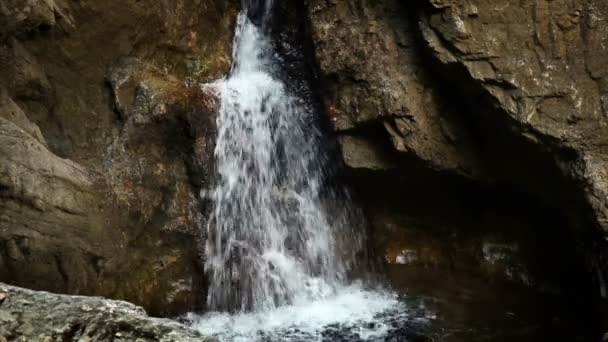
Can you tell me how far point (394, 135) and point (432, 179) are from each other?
95 centimetres

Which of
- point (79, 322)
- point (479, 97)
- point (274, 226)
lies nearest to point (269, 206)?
point (274, 226)

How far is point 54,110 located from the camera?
7.27m

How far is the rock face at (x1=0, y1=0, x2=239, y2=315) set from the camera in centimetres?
606

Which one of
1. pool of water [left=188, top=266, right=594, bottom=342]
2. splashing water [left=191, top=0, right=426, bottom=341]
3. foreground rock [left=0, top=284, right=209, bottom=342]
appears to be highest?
splashing water [left=191, top=0, right=426, bottom=341]

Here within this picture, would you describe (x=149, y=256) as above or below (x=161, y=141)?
below

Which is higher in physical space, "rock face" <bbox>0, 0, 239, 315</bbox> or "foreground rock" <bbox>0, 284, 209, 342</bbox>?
"rock face" <bbox>0, 0, 239, 315</bbox>

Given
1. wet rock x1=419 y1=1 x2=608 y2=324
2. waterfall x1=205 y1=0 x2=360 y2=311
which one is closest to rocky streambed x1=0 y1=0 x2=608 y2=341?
wet rock x1=419 y1=1 x2=608 y2=324

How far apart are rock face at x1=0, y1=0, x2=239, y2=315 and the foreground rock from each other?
2.29 m

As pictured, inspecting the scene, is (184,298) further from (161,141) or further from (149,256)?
(161,141)

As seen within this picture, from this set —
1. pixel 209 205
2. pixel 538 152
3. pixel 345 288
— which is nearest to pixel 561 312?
pixel 538 152

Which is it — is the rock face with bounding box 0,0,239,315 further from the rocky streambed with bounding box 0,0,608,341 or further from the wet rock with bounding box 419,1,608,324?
the wet rock with bounding box 419,1,608,324

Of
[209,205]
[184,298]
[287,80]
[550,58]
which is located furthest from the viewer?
[287,80]

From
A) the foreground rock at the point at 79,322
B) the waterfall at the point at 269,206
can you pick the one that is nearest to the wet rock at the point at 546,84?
the waterfall at the point at 269,206

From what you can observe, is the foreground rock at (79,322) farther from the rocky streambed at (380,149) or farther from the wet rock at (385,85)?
the wet rock at (385,85)
